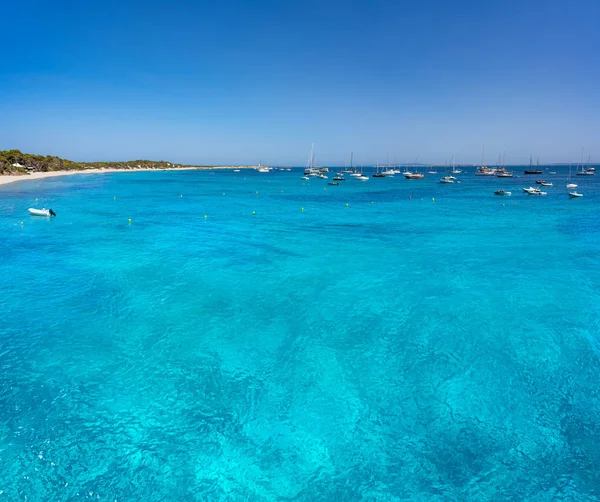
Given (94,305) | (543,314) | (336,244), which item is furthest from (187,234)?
(543,314)

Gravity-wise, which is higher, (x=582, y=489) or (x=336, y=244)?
(x=336, y=244)

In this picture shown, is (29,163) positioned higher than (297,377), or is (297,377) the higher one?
(29,163)

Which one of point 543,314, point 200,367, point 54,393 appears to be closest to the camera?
point 54,393

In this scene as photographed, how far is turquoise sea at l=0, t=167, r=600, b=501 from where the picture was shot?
8625mm

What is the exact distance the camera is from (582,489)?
8391mm

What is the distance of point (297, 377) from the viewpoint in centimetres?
1245

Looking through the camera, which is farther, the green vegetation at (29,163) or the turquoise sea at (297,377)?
the green vegetation at (29,163)

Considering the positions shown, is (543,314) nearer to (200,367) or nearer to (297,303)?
(297,303)

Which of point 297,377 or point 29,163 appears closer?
point 297,377

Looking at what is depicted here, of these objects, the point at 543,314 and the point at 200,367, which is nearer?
the point at 200,367

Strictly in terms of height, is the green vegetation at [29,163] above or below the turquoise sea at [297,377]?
above

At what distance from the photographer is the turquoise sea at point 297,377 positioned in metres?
8.62

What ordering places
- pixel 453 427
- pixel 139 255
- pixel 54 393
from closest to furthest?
pixel 453 427 < pixel 54 393 < pixel 139 255

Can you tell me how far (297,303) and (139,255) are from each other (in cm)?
1493
